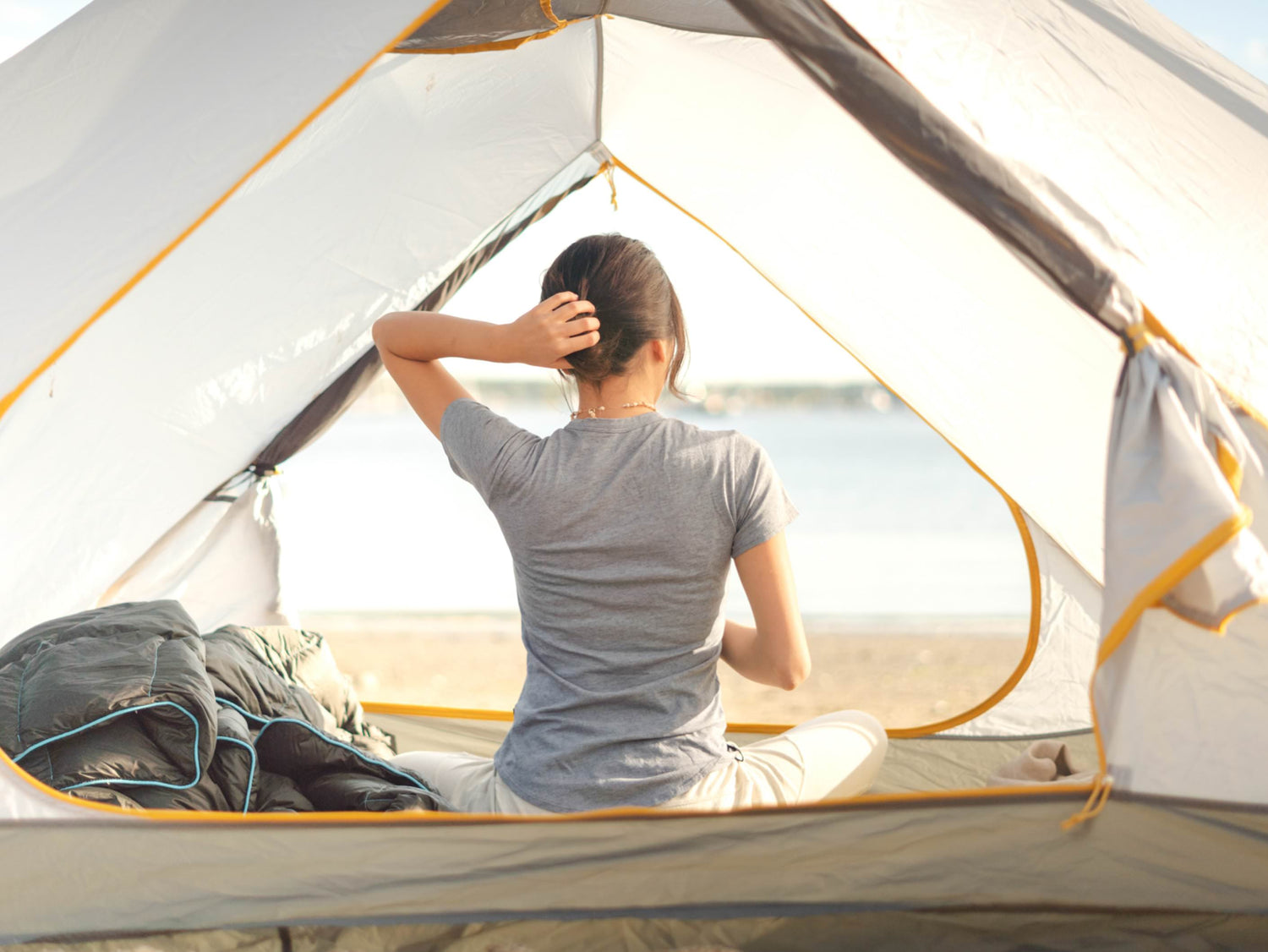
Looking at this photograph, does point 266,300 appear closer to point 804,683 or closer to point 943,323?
point 943,323

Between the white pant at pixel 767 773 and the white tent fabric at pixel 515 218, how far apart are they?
1.49 feet

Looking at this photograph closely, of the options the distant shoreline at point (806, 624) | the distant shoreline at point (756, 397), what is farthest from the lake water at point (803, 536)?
the distant shoreline at point (756, 397)

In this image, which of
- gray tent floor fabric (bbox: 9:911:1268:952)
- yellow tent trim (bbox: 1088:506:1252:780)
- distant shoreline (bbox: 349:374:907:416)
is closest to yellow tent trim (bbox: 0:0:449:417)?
gray tent floor fabric (bbox: 9:911:1268:952)

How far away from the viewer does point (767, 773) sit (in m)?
1.57

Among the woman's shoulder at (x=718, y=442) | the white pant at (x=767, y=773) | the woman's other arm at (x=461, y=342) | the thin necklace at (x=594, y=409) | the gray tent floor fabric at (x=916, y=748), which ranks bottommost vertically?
the gray tent floor fabric at (x=916, y=748)

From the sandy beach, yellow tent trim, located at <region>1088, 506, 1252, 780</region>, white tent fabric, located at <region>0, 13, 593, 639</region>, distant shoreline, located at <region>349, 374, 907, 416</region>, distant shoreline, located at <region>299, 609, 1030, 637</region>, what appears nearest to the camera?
yellow tent trim, located at <region>1088, 506, 1252, 780</region>

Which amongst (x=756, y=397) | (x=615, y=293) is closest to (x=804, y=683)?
(x=615, y=293)

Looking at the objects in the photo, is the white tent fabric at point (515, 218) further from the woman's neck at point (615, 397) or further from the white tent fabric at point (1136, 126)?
the woman's neck at point (615, 397)

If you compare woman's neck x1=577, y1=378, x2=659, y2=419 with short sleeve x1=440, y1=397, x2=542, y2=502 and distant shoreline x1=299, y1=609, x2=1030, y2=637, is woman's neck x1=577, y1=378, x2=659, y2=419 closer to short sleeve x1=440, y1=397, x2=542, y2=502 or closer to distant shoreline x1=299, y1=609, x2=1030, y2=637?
short sleeve x1=440, y1=397, x2=542, y2=502

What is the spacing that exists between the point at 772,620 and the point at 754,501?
0.17m

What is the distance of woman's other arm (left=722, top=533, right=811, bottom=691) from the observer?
142 centimetres

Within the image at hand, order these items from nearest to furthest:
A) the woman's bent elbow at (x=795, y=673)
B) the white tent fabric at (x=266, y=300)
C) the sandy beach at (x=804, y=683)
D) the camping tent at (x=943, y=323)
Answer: the camping tent at (x=943, y=323) < the woman's bent elbow at (x=795, y=673) < the white tent fabric at (x=266, y=300) < the sandy beach at (x=804, y=683)

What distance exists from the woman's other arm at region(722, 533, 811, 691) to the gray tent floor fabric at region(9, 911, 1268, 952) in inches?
13.6

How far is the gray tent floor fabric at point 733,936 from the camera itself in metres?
1.45
